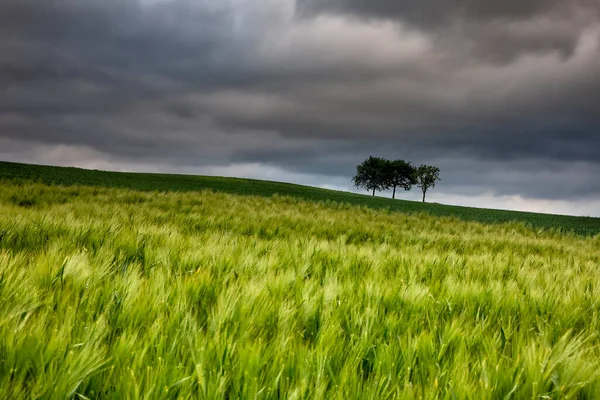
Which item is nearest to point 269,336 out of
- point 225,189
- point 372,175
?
point 225,189

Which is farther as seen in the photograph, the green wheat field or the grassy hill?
the grassy hill

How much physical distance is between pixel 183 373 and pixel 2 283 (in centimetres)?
93

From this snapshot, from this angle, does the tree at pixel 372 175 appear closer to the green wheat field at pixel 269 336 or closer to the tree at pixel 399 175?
the tree at pixel 399 175

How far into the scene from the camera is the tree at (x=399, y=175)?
85.3 meters

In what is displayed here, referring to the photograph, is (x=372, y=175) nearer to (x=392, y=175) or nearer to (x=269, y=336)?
(x=392, y=175)

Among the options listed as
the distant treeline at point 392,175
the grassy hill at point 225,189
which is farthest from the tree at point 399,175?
the grassy hill at point 225,189

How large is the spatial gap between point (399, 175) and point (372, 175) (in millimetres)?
6337

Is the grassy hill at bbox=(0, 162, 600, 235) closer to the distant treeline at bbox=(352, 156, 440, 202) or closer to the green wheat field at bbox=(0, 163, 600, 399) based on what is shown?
the green wheat field at bbox=(0, 163, 600, 399)

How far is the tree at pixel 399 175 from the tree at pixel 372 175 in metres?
1.10

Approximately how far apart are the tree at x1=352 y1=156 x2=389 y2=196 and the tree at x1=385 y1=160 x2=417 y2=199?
3.61 ft

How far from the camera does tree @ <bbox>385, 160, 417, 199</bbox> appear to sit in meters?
85.3

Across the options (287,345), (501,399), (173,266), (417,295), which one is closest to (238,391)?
(287,345)

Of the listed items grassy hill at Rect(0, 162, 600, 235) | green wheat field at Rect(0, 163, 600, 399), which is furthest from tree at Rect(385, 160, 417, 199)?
green wheat field at Rect(0, 163, 600, 399)

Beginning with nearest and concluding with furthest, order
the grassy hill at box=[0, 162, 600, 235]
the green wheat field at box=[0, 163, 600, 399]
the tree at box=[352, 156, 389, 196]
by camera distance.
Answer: the green wheat field at box=[0, 163, 600, 399], the grassy hill at box=[0, 162, 600, 235], the tree at box=[352, 156, 389, 196]
